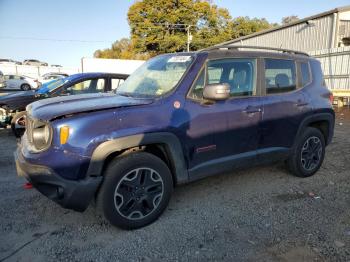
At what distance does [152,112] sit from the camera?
3.10 metres

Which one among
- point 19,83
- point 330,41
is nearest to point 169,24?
point 19,83

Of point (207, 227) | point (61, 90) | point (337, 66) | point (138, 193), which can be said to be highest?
point (337, 66)

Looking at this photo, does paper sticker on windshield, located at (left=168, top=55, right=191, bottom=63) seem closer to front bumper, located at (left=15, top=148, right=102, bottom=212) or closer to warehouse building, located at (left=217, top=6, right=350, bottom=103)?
front bumper, located at (left=15, top=148, right=102, bottom=212)

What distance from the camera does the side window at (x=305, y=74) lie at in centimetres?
446

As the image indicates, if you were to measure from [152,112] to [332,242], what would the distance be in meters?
2.17

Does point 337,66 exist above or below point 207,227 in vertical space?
above

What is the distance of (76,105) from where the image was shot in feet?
10.2

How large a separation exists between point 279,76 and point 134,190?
2557 mm

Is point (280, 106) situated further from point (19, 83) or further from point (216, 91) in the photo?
point (19, 83)

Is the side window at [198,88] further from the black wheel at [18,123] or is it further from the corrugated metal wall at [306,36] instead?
the corrugated metal wall at [306,36]

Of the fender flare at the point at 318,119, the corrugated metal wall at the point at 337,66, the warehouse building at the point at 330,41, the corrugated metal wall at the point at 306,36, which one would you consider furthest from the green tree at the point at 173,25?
the fender flare at the point at 318,119

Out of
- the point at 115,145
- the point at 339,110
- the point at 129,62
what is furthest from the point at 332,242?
the point at 129,62

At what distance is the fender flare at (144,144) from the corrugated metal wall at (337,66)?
12.3 metres

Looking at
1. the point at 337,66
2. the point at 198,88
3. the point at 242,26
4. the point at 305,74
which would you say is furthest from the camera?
the point at 242,26
